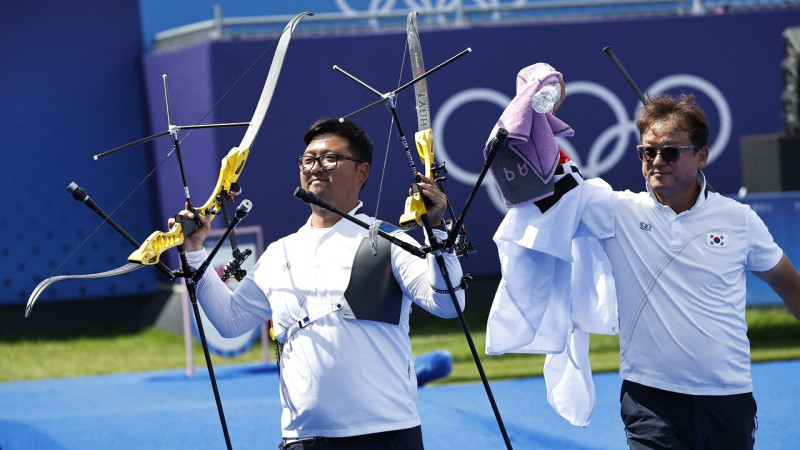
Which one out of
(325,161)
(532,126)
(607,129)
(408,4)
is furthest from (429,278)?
(408,4)

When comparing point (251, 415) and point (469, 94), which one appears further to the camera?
point (469, 94)

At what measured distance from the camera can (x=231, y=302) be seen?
4.06m

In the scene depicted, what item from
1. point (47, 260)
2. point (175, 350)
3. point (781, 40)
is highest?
point (781, 40)

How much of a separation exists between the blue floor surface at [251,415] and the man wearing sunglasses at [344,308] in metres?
3.70

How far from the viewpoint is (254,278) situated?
4039mm

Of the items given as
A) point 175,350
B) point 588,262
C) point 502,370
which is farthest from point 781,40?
point 588,262

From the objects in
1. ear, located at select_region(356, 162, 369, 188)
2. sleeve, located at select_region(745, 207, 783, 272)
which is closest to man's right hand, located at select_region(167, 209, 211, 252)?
ear, located at select_region(356, 162, 369, 188)

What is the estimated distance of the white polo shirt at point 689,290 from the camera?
158 inches

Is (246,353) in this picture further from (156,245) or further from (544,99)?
(544,99)

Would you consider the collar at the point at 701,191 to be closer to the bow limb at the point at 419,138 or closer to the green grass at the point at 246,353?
the bow limb at the point at 419,138

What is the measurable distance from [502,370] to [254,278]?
6.98 meters

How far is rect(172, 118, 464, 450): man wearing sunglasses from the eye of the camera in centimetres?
369

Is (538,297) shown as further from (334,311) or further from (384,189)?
(384,189)

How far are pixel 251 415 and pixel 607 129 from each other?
22.6 feet
